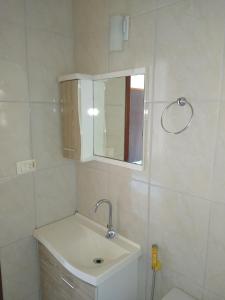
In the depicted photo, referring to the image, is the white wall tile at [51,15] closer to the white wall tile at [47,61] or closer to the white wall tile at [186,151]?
the white wall tile at [47,61]

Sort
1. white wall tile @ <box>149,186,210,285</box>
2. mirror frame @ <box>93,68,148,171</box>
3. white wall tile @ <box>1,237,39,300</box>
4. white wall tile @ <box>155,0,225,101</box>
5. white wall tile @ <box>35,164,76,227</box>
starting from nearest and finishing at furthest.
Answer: white wall tile @ <box>155,0,225,101</box> < white wall tile @ <box>149,186,210,285</box> < mirror frame @ <box>93,68,148,171</box> < white wall tile @ <box>1,237,39,300</box> < white wall tile @ <box>35,164,76,227</box>

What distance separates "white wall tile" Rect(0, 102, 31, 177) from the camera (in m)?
1.37

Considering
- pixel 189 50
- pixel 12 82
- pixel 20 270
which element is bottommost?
pixel 20 270

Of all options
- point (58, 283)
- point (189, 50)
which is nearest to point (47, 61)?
point (189, 50)

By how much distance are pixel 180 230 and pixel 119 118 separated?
75cm

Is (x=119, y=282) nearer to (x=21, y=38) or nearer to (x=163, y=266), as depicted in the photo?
(x=163, y=266)

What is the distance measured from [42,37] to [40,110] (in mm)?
476

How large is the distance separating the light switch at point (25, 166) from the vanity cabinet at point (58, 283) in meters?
0.53

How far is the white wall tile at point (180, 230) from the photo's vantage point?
3.74ft

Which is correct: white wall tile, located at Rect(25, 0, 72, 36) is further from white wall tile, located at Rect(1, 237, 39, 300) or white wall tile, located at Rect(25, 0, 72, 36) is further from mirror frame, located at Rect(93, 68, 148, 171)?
white wall tile, located at Rect(1, 237, 39, 300)

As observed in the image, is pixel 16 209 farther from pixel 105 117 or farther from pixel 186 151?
pixel 186 151

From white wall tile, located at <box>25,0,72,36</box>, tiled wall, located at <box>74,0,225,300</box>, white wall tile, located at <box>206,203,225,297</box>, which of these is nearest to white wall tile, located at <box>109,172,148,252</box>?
tiled wall, located at <box>74,0,225,300</box>

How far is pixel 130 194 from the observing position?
143 cm

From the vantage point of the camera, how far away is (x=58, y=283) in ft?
4.73
